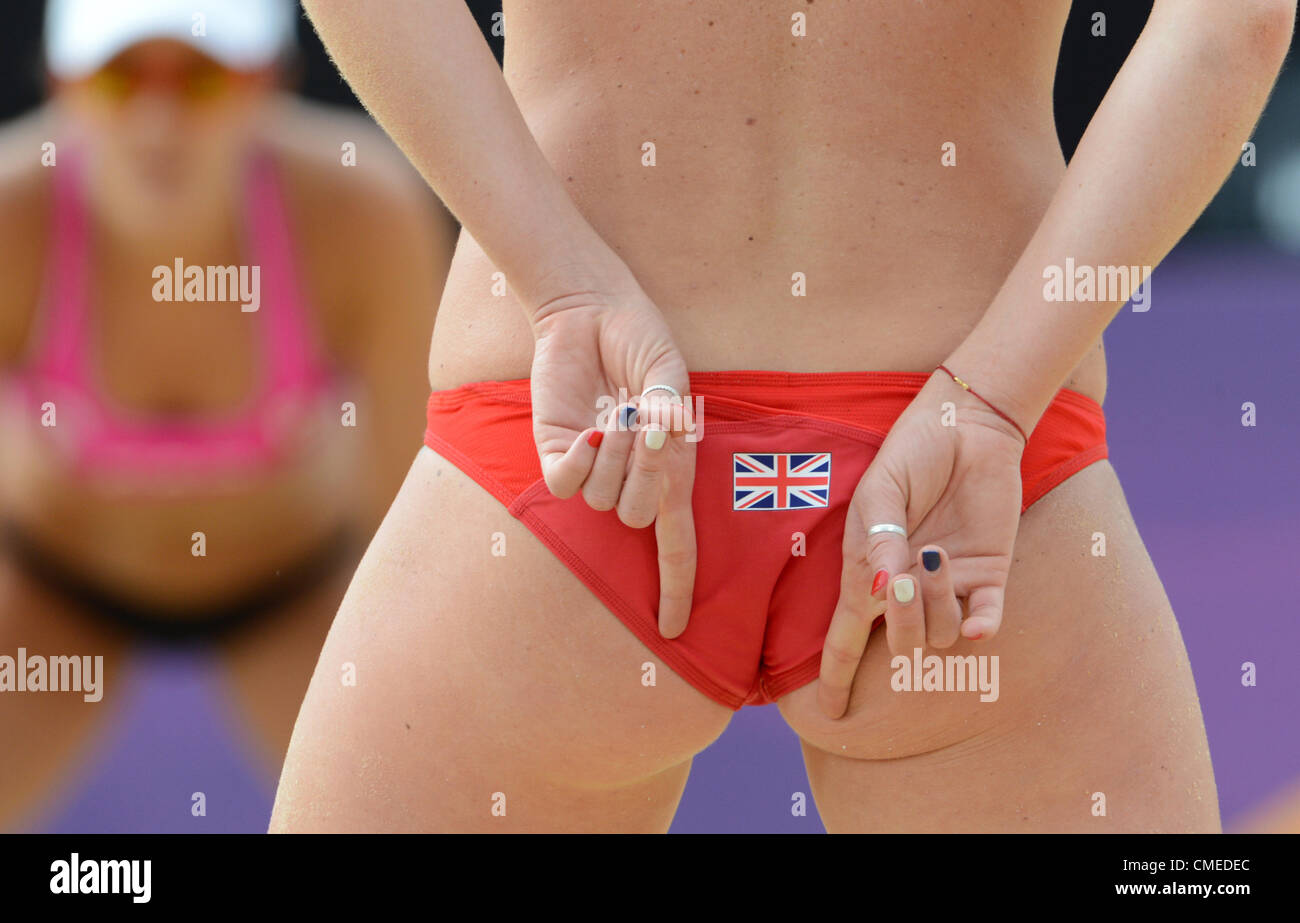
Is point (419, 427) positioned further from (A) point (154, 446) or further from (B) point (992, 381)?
(B) point (992, 381)

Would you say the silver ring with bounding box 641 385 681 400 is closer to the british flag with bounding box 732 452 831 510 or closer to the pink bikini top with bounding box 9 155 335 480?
the british flag with bounding box 732 452 831 510

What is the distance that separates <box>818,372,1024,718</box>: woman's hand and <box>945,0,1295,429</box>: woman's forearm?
0.03 m

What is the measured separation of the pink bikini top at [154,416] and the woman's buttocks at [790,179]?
1037mm

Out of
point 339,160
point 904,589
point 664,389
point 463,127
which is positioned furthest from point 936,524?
point 339,160

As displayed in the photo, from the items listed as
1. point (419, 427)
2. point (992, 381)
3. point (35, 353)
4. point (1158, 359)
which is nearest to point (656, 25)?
point (992, 381)

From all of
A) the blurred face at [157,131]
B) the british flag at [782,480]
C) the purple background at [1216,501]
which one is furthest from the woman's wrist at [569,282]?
the purple background at [1216,501]

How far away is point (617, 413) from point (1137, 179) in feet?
0.98

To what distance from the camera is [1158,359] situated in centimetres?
186

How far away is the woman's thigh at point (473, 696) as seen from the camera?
2.28 feet

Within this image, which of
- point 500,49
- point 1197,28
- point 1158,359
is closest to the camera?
point 1197,28

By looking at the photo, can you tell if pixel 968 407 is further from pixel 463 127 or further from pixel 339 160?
pixel 339 160

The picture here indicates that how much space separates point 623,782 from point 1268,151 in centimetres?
158

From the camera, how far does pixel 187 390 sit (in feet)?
5.41

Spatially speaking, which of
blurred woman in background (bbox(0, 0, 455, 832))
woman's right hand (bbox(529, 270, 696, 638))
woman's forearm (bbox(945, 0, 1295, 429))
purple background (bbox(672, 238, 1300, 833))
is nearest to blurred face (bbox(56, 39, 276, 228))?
blurred woman in background (bbox(0, 0, 455, 832))
